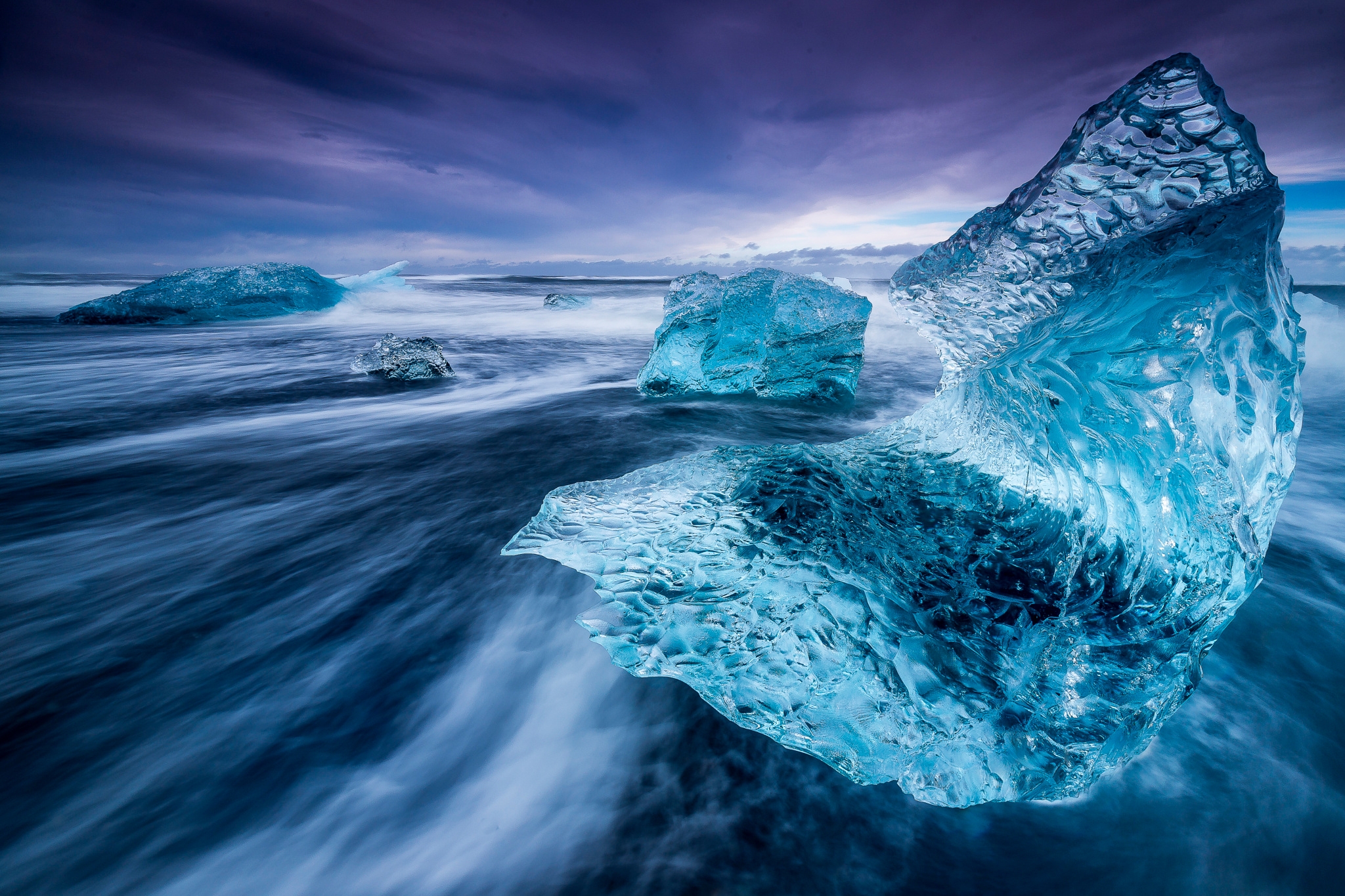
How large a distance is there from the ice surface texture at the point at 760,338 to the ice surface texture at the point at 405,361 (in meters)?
3.15

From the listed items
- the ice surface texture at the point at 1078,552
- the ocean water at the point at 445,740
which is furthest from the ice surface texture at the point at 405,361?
the ice surface texture at the point at 1078,552

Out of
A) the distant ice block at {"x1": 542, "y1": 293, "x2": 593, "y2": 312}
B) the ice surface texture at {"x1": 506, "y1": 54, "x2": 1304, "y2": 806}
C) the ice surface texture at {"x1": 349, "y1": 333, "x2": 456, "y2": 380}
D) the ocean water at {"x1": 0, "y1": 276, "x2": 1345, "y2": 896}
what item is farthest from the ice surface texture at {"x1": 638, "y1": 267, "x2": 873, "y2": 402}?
the distant ice block at {"x1": 542, "y1": 293, "x2": 593, "y2": 312}

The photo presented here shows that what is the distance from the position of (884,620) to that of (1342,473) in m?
5.21

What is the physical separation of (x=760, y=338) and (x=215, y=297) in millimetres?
14159

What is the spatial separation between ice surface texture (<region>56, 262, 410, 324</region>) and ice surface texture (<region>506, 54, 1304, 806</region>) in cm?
1572

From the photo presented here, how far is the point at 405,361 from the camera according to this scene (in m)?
6.76

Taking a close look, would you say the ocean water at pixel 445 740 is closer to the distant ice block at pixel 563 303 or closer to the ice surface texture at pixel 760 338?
the ice surface texture at pixel 760 338

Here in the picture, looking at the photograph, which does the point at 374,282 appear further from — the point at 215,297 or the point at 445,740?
the point at 445,740

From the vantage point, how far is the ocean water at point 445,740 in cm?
135

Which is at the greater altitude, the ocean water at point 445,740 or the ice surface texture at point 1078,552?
the ice surface texture at point 1078,552

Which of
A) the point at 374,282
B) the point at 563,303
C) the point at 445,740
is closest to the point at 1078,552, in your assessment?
the point at 445,740

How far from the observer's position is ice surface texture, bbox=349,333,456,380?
22.1 feet

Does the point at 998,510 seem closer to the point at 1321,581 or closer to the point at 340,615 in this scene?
the point at 1321,581

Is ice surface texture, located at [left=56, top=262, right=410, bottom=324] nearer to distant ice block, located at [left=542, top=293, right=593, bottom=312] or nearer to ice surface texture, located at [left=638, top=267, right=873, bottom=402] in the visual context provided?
distant ice block, located at [left=542, top=293, right=593, bottom=312]
